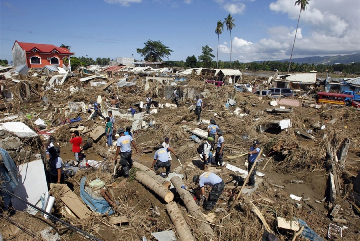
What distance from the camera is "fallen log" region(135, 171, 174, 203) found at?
16.4ft

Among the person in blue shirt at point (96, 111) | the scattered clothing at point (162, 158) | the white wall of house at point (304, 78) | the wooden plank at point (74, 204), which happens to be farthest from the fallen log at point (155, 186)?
the white wall of house at point (304, 78)

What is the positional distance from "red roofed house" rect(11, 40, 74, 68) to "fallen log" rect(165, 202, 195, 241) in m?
34.7

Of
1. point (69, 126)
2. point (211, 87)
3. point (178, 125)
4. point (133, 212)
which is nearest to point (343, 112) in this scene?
point (211, 87)

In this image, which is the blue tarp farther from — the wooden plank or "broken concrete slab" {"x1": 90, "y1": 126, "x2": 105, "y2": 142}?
"broken concrete slab" {"x1": 90, "y1": 126, "x2": 105, "y2": 142}

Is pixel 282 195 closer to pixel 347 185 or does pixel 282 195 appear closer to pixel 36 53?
pixel 347 185

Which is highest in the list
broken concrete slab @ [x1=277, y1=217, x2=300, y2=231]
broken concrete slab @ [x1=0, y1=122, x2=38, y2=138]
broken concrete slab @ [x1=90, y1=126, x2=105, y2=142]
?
broken concrete slab @ [x1=0, y1=122, x2=38, y2=138]

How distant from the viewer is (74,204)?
4.92 m

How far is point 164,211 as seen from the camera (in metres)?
5.04

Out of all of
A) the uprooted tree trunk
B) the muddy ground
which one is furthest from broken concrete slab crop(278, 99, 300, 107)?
the uprooted tree trunk

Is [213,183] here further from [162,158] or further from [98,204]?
[98,204]

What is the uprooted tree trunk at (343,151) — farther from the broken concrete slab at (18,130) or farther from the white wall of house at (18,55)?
the white wall of house at (18,55)

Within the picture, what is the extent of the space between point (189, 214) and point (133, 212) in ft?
4.26

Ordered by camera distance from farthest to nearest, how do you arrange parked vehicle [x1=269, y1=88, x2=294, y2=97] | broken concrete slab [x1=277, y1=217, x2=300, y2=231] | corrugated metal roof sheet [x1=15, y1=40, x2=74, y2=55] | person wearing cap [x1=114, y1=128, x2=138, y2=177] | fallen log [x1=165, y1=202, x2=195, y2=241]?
corrugated metal roof sheet [x1=15, y1=40, x2=74, y2=55] → parked vehicle [x1=269, y1=88, x2=294, y2=97] → person wearing cap [x1=114, y1=128, x2=138, y2=177] → broken concrete slab [x1=277, y1=217, x2=300, y2=231] → fallen log [x1=165, y1=202, x2=195, y2=241]

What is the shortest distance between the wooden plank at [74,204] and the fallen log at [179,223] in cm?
184
